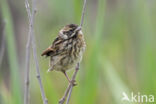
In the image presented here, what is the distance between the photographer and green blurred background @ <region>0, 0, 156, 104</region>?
3.03 m

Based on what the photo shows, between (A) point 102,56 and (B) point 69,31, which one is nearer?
(B) point 69,31

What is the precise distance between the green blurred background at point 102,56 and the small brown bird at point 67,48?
0.25 ft

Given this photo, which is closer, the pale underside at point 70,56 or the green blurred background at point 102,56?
the green blurred background at point 102,56

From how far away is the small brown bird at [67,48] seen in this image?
3.12m

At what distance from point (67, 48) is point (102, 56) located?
272 mm

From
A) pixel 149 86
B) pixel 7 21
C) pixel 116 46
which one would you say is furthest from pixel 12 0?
pixel 149 86

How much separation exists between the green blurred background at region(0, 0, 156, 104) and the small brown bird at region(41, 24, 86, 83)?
0.08 m

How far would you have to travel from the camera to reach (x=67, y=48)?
3.18 metres

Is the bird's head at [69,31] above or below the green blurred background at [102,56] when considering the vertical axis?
above

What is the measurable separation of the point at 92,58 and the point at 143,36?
1.56ft

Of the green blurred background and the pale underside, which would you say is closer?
the green blurred background

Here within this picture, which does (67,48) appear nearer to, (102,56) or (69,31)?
(69,31)

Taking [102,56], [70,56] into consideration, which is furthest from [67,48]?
[102,56]

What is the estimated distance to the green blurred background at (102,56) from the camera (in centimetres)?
303
